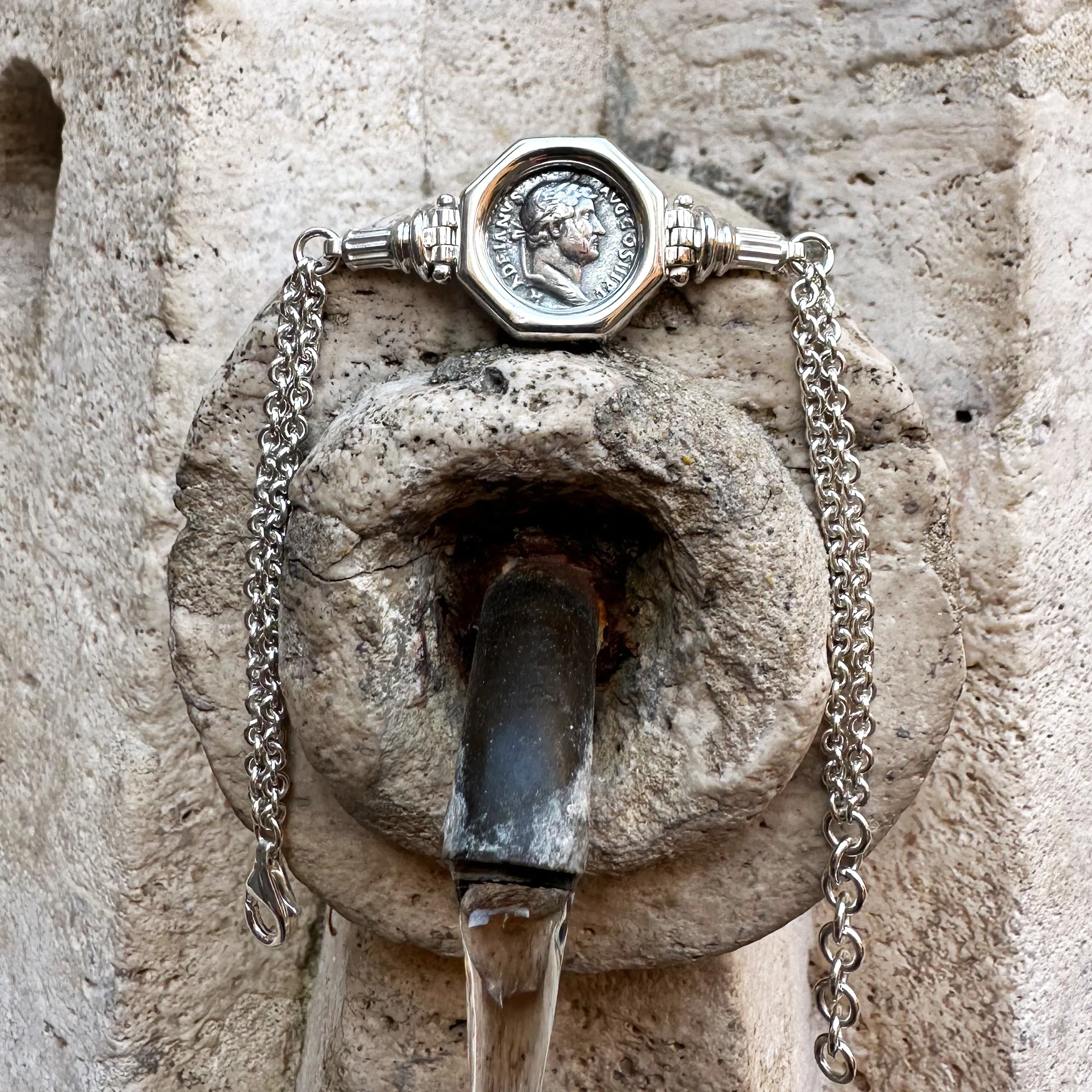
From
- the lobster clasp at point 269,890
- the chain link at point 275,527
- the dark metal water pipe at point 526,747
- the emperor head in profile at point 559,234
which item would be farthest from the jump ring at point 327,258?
the lobster clasp at point 269,890

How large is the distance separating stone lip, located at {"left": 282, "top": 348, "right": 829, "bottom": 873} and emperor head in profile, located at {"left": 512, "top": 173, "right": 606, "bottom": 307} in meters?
0.05

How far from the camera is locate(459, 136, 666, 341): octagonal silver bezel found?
23.5 inches

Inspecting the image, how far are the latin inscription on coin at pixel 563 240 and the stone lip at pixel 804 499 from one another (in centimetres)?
5

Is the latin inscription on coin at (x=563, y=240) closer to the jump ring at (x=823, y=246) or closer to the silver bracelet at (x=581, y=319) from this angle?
the silver bracelet at (x=581, y=319)

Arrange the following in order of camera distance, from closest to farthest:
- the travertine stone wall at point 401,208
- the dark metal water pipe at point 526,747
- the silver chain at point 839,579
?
the dark metal water pipe at point 526,747, the silver chain at point 839,579, the travertine stone wall at point 401,208

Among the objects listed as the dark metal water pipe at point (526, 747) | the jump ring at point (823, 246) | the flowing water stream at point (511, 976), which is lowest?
the flowing water stream at point (511, 976)

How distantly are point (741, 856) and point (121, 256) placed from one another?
627 mm

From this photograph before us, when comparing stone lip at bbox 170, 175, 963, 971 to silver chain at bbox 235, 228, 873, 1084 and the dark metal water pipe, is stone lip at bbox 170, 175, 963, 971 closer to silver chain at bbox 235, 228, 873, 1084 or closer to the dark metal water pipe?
silver chain at bbox 235, 228, 873, 1084

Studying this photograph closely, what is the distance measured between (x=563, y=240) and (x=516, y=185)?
0.04m

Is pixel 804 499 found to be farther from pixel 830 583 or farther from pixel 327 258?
pixel 327 258

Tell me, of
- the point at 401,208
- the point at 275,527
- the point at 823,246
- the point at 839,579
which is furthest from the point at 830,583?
the point at 401,208

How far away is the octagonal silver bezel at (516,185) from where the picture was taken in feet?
1.95

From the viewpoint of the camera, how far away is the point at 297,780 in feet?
2.18

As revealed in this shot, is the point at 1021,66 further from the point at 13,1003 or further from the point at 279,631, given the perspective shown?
the point at 13,1003
